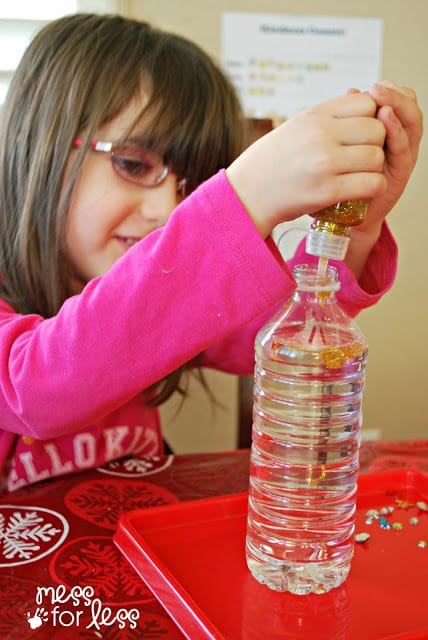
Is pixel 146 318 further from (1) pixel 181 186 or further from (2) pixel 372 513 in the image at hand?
(1) pixel 181 186

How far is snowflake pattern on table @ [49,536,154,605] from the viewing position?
0.50m

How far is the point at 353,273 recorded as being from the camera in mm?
815

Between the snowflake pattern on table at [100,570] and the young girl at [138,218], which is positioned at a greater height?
the young girl at [138,218]

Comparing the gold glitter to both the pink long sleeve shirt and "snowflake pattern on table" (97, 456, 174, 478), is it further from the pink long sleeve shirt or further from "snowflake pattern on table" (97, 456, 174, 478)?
"snowflake pattern on table" (97, 456, 174, 478)

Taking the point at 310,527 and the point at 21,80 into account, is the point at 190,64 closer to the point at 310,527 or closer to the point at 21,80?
the point at 21,80

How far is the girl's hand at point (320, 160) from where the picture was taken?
1.65 ft

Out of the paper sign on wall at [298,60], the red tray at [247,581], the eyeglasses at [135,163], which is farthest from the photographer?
the paper sign on wall at [298,60]

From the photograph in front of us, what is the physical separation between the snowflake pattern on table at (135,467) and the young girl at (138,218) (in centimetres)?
6

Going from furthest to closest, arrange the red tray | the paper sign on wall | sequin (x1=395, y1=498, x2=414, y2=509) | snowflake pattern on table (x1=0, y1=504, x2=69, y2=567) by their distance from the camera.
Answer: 1. the paper sign on wall
2. sequin (x1=395, y1=498, x2=414, y2=509)
3. snowflake pattern on table (x1=0, y1=504, x2=69, y2=567)
4. the red tray

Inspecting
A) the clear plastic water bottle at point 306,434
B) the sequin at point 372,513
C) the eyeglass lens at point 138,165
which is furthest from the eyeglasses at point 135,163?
the sequin at point 372,513

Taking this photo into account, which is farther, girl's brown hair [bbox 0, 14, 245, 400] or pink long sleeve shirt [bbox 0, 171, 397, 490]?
girl's brown hair [bbox 0, 14, 245, 400]

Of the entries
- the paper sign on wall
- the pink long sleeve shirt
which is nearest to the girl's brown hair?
the pink long sleeve shirt

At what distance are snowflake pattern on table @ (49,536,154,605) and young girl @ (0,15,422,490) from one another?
0.42 feet

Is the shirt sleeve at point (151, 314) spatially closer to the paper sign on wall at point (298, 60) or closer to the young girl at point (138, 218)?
the young girl at point (138, 218)
